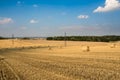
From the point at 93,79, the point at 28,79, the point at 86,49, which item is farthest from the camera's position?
the point at 86,49

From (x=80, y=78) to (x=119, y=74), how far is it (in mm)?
2251

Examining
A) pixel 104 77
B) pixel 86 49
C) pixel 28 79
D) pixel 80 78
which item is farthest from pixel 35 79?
pixel 86 49

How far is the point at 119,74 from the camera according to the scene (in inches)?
498

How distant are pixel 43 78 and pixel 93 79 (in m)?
2.71

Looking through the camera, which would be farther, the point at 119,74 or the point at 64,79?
the point at 119,74

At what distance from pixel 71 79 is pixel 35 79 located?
194 cm

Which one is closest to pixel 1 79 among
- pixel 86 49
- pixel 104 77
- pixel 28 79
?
pixel 28 79

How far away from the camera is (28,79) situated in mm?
12375

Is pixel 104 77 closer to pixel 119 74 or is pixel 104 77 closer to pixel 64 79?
pixel 119 74

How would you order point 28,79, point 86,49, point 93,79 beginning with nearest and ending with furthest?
1. point 93,79
2. point 28,79
3. point 86,49

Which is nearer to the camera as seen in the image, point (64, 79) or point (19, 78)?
point (64, 79)

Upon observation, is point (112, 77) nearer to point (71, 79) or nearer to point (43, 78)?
point (71, 79)

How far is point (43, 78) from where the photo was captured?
1248 centimetres

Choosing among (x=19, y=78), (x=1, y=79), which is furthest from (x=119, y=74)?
(x=1, y=79)
